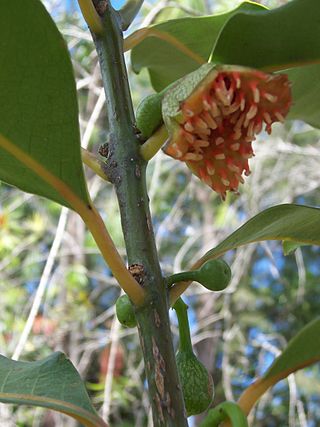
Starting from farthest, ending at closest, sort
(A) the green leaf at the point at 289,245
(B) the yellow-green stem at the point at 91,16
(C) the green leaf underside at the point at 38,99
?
(A) the green leaf at the point at 289,245
(B) the yellow-green stem at the point at 91,16
(C) the green leaf underside at the point at 38,99

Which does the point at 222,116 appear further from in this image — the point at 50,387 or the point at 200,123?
the point at 50,387

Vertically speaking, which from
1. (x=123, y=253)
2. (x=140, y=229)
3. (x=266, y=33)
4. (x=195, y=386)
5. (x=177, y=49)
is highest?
(x=123, y=253)

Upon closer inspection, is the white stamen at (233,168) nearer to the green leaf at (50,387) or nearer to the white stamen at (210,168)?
the white stamen at (210,168)

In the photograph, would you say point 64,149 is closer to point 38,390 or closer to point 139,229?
point 139,229

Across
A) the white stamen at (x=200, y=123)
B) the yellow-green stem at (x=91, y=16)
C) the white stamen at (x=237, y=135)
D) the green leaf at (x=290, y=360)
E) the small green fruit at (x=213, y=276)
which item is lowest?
the green leaf at (x=290, y=360)

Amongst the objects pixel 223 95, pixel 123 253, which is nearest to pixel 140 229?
pixel 223 95

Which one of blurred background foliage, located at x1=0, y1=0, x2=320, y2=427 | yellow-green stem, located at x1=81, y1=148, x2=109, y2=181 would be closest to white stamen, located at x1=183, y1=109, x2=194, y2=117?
yellow-green stem, located at x1=81, y1=148, x2=109, y2=181

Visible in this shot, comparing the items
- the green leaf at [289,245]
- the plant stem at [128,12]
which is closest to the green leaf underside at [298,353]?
the green leaf at [289,245]

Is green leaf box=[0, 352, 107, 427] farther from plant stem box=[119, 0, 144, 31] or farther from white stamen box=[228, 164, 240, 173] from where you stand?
plant stem box=[119, 0, 144, 31]
